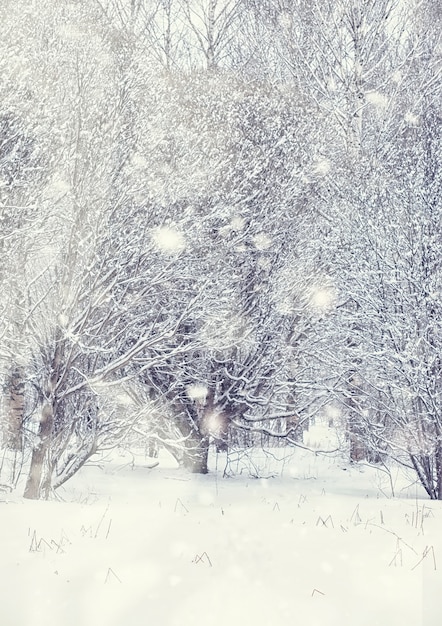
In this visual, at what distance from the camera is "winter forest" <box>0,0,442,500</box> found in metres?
6.03

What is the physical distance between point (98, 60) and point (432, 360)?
206 inches

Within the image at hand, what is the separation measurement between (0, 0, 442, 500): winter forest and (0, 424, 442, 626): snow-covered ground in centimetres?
226

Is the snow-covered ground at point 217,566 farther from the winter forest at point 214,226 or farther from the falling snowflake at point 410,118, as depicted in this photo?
the falling snowflake at point 410,118

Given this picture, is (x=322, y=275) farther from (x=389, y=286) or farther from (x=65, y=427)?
(x=65, y=427)

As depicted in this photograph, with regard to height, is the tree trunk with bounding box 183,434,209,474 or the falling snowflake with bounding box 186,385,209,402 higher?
the falling snowflake with bounding box 186,385,209,402

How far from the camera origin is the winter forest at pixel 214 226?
6.03 meters

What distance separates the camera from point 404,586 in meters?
2.85

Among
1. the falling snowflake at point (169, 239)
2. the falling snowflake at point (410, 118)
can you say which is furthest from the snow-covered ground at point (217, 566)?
the falling snowflake at point (410, 118)

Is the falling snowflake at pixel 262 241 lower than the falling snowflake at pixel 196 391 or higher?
higher

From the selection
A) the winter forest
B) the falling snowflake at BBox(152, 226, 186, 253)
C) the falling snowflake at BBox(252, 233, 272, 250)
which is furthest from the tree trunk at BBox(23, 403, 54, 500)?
the falling snowflake at BBox(252, 233, 272, 250)

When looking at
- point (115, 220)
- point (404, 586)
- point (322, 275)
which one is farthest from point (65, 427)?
point (404, 586)

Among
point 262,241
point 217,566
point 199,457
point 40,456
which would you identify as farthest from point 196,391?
point 217,566

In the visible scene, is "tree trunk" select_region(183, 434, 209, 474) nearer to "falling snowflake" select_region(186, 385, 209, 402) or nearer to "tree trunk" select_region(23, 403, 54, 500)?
"falling snowflake" select_region(186, 385, 209, 402)

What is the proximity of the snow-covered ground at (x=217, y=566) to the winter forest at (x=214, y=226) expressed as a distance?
2264mm
